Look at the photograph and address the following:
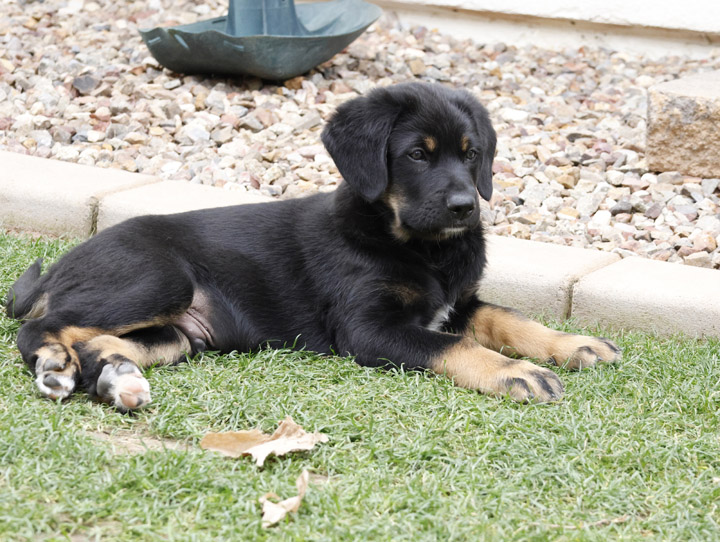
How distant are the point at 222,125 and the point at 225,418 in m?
3.67

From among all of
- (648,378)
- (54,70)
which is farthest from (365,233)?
(54,70)

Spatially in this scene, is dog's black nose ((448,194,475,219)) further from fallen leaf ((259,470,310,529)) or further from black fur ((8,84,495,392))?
fallen leaf ((259,470,310,529))

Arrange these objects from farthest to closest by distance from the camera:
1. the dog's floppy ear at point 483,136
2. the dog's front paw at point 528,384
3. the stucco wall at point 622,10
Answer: the stucco wall at point 622,10 → the dog's floppy ear at point 483,136 → the dog's front paw at point 528,384

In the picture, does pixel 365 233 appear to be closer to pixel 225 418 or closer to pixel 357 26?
pixel 225 418

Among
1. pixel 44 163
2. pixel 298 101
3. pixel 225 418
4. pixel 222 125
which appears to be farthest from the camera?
pixel 298 101

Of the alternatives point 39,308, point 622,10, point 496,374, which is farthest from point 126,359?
point 622,10

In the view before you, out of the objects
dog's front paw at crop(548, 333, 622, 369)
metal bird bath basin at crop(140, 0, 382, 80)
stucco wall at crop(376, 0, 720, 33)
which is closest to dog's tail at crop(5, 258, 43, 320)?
dog's front paw at crop(548, 333, 622, 369)

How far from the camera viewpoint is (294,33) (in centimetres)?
720

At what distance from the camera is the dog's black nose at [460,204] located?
3.53 meters

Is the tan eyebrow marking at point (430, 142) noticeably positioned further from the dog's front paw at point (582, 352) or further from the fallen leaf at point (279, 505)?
the fallen leaf at point (279, 505)

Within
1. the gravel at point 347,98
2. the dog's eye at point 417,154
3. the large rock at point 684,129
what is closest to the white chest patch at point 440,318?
the dog's eye at point 417,154

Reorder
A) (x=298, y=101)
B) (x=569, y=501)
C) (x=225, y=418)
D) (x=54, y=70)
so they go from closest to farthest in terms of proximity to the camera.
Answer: (x=569, y=501), (x=225, y=418), (x=298, y=101), (x=54, y=70)

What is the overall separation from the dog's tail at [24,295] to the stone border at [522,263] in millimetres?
1027

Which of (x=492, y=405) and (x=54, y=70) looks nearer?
(x=492, y=405)
